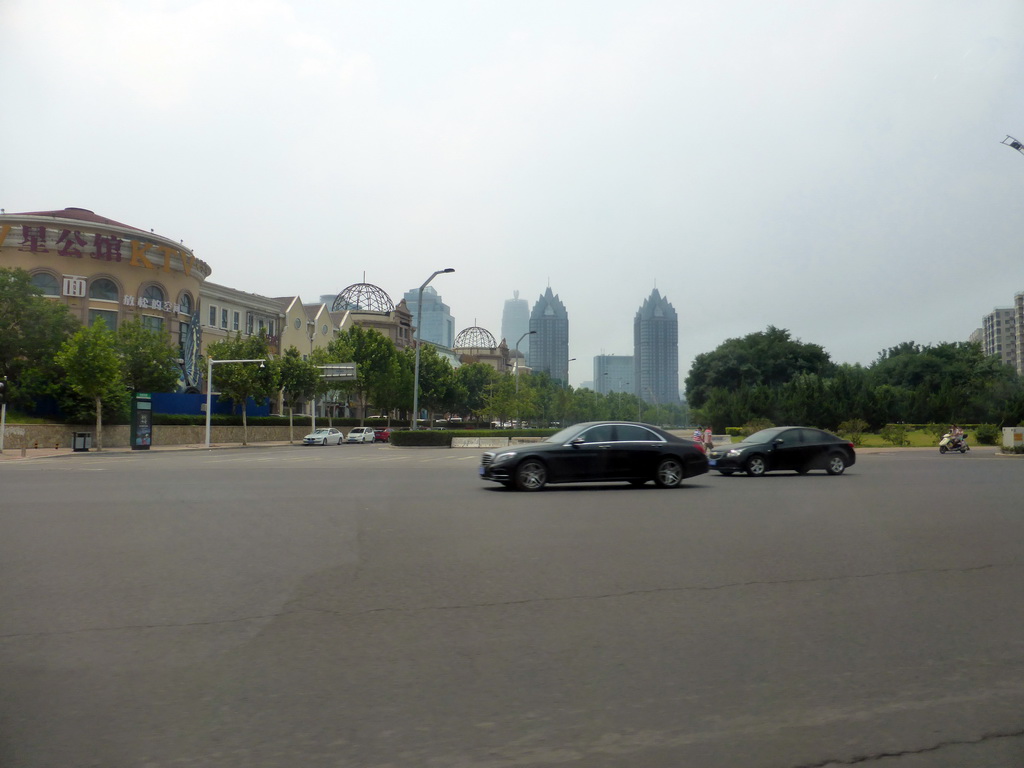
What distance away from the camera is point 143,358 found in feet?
173

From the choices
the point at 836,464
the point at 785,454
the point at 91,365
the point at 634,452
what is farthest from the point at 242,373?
the point at 634,452

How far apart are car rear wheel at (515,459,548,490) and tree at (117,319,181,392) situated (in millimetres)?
42375

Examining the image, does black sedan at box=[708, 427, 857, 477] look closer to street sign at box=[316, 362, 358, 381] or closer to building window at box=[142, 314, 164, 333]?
street sign at box=[316, 362, 358, 381]

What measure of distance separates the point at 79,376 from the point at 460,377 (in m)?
55.4

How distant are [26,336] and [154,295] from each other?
1267 centimetres

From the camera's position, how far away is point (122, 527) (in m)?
10.6

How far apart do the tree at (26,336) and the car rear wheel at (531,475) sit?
38.2 m

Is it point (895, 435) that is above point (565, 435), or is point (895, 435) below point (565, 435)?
below

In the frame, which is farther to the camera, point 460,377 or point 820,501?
point 460,377

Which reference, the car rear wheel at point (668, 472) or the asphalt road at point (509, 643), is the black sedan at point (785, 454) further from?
the asphalt road at point (509, 643)

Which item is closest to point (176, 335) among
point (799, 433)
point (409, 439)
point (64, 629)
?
point (409, 439)

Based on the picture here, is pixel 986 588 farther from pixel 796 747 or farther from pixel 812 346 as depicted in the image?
pixel 812 346

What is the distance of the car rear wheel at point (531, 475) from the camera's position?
1639 cm

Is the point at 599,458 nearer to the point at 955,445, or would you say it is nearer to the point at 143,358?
the point at 955,445
